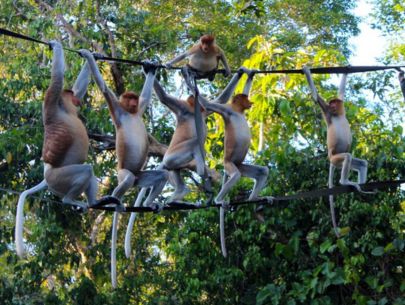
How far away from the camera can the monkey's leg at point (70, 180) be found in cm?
440

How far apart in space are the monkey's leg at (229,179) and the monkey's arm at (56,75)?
54.3 inches

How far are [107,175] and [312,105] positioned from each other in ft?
7.08

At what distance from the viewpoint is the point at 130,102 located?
4730mm

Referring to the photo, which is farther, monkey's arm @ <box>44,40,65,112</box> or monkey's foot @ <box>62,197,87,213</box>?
monkey's foot @ <box>62,197,87,213</box>

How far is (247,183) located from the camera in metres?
6.89

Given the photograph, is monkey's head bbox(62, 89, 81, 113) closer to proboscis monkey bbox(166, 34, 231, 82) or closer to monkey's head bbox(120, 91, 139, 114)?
monkey's head bbox(120, 91, 139, 114)

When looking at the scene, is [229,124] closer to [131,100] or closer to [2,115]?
[131,100]

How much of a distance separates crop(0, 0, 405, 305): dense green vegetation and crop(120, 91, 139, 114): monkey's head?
3.84 ft

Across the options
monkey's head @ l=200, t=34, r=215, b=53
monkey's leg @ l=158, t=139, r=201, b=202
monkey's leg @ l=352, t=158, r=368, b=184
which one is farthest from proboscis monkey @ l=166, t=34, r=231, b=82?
monkey's leg @ l=352, t=158, r=368, b=184

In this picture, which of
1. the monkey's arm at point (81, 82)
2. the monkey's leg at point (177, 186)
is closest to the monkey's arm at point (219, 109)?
the monkey's leg at point (177, 186)

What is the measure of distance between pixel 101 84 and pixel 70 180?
1.81 ft

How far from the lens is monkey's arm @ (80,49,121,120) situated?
4.38 meters

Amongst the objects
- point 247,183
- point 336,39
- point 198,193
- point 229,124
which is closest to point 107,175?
point 198,193

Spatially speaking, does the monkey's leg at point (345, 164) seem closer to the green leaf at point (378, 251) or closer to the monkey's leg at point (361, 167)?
the monkey's leg at point (361, 167)
